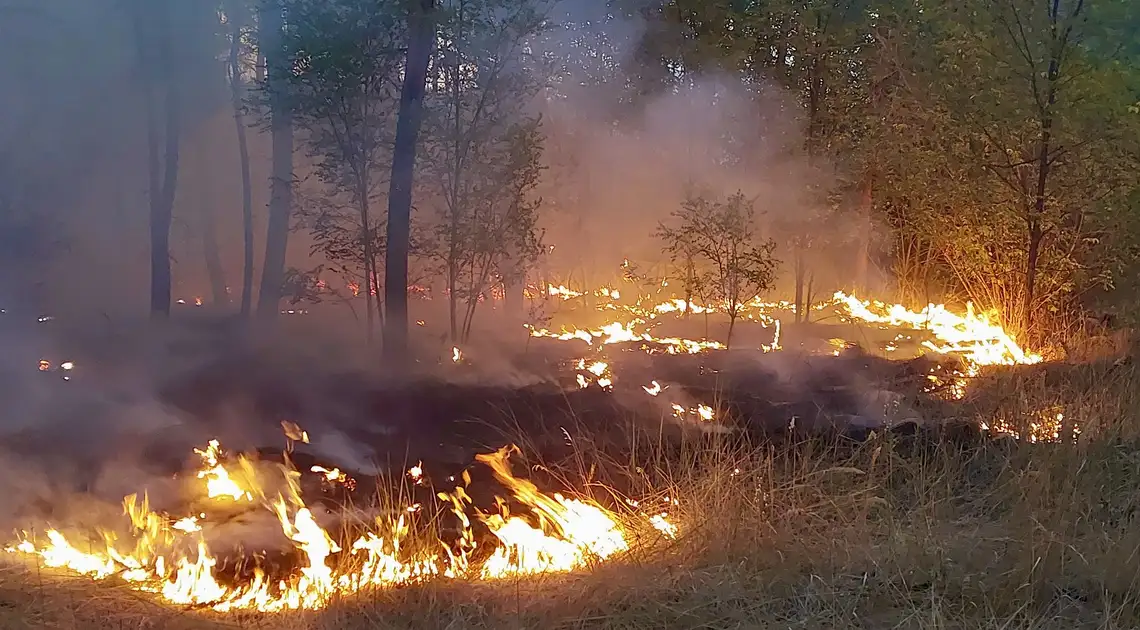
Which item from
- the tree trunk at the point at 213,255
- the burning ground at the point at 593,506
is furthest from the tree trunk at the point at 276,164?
the burning ground at the point at 593,506

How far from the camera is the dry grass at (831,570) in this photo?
241 centimetres

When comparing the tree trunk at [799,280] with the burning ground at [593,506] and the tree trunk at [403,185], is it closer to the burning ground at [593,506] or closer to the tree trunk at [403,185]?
the burning ground at [593,506]

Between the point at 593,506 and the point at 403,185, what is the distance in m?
3.18

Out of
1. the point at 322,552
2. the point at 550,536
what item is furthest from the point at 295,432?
the point at 550,536

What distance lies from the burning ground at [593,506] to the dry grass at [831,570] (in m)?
0.01

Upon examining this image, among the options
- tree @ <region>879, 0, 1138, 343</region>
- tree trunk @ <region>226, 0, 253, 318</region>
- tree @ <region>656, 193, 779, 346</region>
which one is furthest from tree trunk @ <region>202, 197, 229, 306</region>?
tree @ <region>879, 0, 1138, 343</region>

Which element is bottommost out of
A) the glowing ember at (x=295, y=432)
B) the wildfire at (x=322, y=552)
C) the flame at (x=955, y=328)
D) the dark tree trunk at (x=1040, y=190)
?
the wildfire at (x=322, y=552)

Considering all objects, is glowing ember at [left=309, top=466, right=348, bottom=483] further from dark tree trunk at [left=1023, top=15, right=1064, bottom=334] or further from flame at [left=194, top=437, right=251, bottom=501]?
dark tree trunk at [left=1023, top=15, right=1064, bottom=334]

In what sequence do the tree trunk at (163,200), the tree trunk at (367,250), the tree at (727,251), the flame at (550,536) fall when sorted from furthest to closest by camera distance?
1. the tree trunk at (163,200)
2. the tree at (727,251)
3. the tree trunk at (367,250)
4. the flame at (550,536)

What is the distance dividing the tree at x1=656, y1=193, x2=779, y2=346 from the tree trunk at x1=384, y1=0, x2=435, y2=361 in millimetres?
2422

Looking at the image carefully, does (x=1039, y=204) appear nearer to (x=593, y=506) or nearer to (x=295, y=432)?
(x=593, y=506)

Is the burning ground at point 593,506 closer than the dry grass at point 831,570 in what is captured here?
No

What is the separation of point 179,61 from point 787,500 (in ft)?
21.3

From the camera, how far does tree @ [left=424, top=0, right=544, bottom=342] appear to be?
607 centimetres
